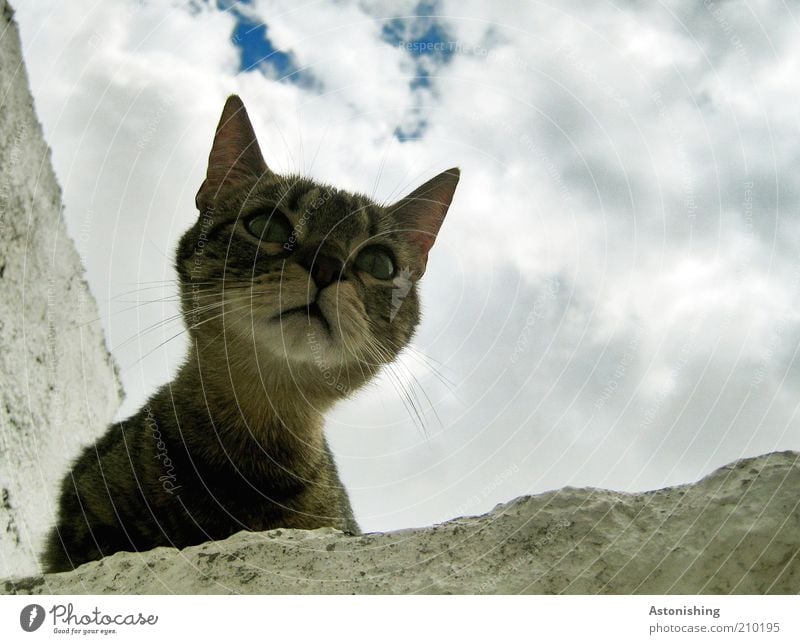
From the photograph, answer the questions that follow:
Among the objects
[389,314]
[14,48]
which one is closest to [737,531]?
[389,314]

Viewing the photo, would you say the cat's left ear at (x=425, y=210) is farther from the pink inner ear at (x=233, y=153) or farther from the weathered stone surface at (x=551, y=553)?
the weathered stone surface at (x=551, y=553)

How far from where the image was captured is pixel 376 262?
3.82 metres

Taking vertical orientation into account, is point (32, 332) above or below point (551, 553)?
above

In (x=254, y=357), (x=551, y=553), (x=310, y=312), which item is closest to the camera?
(x=551, y=553)

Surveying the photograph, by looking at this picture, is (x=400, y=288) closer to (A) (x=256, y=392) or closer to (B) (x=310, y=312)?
(B) (x=310, y=312)

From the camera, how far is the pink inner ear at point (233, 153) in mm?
3754

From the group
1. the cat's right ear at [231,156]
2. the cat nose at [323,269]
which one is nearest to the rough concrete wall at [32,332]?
the cat's right ear at [231,156]

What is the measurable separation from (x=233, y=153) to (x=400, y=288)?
1243 millimetres

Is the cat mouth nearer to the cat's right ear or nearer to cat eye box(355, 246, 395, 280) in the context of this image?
cat eye box(355, 246, 395, 280)
